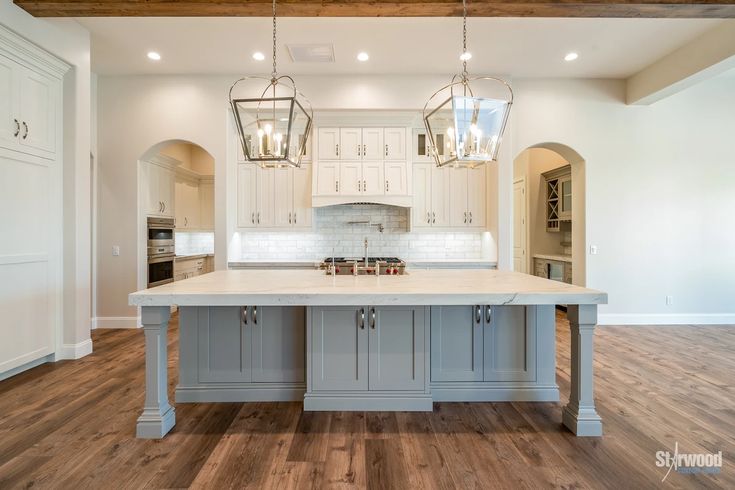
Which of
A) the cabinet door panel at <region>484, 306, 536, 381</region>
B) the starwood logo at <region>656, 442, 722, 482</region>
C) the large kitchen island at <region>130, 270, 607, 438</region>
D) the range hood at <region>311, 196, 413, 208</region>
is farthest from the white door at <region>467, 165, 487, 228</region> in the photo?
the starwood logo at <region>656, 442, 722, 482</region>

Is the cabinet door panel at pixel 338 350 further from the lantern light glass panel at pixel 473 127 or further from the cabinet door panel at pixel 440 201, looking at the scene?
the cabinet door panel at pixel 440 201

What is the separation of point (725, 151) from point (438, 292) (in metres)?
5.81

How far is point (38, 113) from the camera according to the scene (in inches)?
144

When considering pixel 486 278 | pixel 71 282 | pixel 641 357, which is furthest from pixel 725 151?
pixel 71 282

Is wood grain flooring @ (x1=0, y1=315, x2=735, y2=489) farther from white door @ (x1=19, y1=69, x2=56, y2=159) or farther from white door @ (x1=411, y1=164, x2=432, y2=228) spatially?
white door @ (x1=411, y1=164, x2=432, y2=228)

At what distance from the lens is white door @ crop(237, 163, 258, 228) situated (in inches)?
214

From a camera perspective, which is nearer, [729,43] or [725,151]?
[729,43]

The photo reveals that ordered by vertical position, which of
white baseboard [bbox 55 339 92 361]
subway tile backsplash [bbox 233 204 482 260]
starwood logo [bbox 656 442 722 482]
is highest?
subway tile backsplash [bbox 233 204 482 260]

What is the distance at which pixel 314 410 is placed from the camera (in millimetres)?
2762

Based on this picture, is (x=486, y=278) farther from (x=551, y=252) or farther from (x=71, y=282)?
(x=551, y=252)

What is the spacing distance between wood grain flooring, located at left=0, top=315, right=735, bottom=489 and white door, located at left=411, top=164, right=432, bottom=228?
2.79 meters

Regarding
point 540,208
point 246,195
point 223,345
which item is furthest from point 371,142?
point 540,208

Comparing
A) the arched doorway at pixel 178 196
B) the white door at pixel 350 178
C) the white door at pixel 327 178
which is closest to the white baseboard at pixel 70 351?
the arched doorway at pixel 178 196

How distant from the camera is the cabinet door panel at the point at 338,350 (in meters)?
2.71
